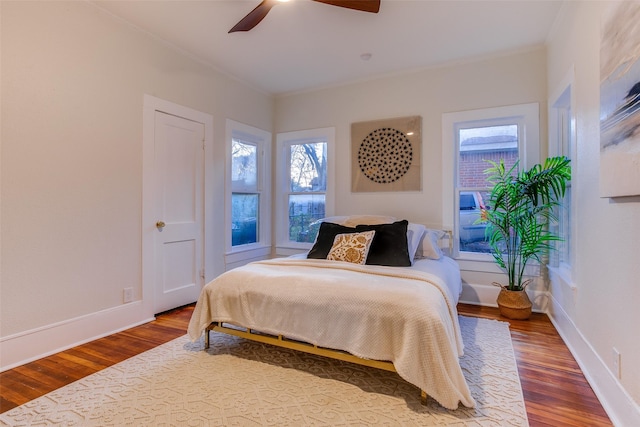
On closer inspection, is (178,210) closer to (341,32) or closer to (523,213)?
(341,32)

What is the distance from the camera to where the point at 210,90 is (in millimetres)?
3617

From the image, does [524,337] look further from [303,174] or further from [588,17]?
[303,174]

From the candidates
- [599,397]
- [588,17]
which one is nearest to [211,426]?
[599,397]

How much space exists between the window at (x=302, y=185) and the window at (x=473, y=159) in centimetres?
154

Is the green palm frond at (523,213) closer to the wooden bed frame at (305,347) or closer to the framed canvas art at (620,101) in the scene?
the framed canvas art at (620,101)

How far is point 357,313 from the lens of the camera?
1.85 meters

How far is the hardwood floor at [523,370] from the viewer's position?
1648 mm

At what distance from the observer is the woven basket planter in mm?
2943

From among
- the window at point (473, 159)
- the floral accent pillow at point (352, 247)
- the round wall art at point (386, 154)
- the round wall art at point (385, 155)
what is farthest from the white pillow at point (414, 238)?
the round wall art at point (385, 155)

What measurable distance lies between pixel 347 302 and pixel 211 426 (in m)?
0.92

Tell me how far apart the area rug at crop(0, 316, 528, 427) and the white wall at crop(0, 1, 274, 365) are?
81cm

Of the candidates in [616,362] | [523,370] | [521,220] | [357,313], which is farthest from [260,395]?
A: [521,220]


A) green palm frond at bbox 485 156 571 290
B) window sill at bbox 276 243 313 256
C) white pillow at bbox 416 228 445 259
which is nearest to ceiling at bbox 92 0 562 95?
green palm frond at bbox 485 156 571 290

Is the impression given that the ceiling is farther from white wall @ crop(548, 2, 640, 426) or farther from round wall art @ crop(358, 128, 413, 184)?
round wall art @ crop(358, 128, 413, 184)
